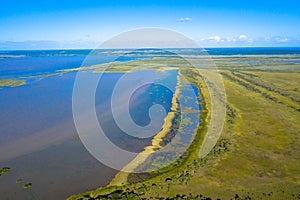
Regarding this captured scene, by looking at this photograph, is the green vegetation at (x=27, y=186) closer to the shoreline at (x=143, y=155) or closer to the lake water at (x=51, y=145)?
the lake water at (x=51, y=145)

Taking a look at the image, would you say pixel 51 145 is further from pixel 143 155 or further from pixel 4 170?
pixel 143 155

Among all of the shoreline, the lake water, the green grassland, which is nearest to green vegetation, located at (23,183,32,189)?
the lake water

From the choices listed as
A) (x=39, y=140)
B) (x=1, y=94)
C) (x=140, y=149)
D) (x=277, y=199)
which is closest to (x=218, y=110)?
(x=140, y=149)

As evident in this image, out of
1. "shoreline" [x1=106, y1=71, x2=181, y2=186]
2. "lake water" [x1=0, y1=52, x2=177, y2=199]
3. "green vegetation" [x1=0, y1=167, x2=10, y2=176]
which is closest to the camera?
"lake water" [x1=0, y1=52, x2=177, y2=199]

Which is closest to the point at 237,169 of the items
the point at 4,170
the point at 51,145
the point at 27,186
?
the point at 27,186

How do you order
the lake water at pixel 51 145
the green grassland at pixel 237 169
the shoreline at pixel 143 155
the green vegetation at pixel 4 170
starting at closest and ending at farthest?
1. the green grassland at pixel 237 169
2. the lake water at pixel 51 145
3. the shoreline at pixel 143 155
4. the green vegetation at pixel 4 170

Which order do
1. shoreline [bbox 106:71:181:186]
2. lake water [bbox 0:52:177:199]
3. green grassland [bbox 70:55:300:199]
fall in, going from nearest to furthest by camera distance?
green grassland [bbox 70:55:300:199] < lake water [bbox 0:52:177:199] < shoreline [bbox 106:71:181:186]

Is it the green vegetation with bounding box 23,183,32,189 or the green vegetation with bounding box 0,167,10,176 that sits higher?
the green vegetation with bounding box 0,167,10,176

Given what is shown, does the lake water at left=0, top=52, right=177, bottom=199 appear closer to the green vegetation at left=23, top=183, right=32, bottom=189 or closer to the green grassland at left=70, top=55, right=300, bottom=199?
the green vegetation at left=23, top=183, right=32, bottom=189

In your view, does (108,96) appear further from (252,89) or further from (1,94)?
(252,89)

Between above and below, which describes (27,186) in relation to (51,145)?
below

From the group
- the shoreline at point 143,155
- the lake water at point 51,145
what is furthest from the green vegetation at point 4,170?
the shoreline at point 143,155
